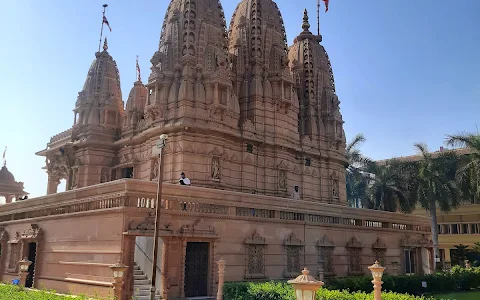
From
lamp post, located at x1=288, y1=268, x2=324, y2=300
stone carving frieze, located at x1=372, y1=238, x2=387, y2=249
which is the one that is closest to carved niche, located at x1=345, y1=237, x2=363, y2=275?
stone carving frieze, located at x1=372, y1=238, x2=387, y2=249

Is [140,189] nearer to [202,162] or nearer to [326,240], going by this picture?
[202,162]

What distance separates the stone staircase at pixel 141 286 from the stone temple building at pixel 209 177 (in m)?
0.16

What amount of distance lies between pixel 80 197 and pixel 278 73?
19683mm

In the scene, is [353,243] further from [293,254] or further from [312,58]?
[312,58]

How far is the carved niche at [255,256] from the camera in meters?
25.2

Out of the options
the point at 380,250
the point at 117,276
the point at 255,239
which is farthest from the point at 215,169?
the point at 117,276

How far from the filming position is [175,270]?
22312mm

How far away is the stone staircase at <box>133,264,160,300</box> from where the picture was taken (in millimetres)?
21469

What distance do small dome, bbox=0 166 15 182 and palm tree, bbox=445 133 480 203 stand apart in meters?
47.6

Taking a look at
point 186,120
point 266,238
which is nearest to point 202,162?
point 186,120

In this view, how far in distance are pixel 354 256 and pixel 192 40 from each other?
19.0 metres

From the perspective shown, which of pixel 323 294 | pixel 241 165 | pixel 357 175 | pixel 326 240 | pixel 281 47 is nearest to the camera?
pixel 323 294

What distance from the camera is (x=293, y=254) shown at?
2750cm

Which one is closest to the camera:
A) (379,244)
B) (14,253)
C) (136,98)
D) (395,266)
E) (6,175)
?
(14,253)
